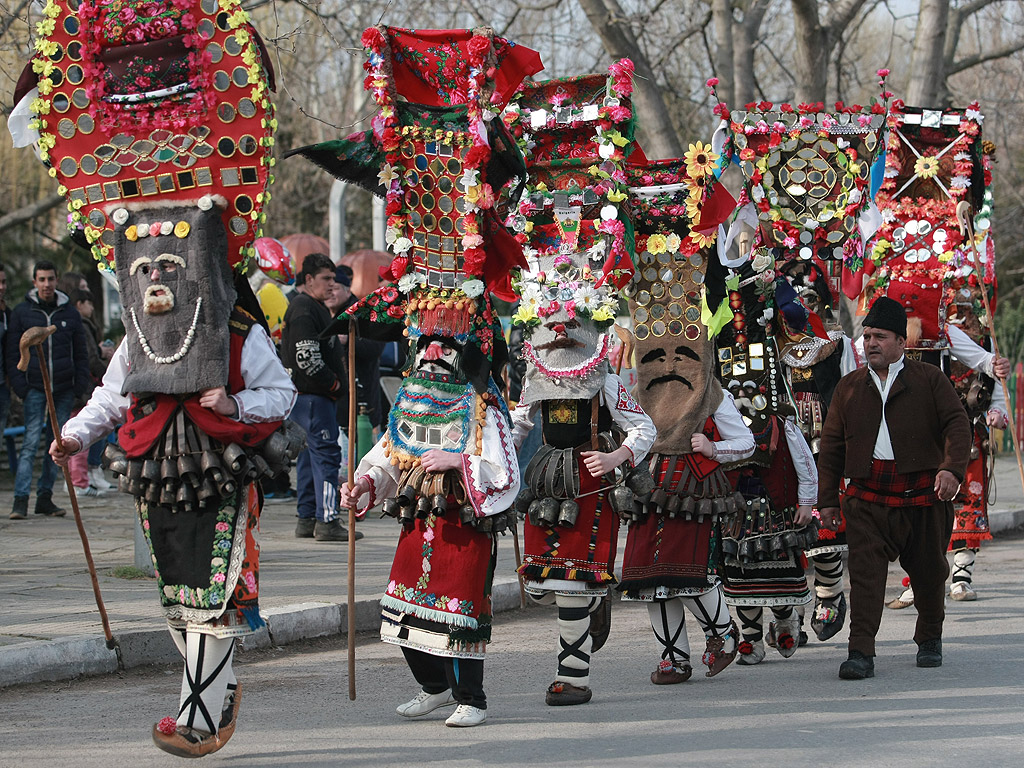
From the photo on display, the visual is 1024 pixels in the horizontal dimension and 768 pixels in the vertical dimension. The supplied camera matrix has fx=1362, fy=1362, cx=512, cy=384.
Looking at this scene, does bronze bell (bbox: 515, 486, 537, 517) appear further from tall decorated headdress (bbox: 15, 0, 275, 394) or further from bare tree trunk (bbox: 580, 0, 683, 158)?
bare tree trunk (bbox: 580, 0, 683, 158)

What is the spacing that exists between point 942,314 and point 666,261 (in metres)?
3.19

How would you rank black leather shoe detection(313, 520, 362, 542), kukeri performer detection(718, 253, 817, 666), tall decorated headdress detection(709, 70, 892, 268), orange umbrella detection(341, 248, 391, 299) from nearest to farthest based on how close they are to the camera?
kukeri performer detection(718, 253, 817, 666), tall decorated headdress detection(709, 70, 892, 268), black leather shoe detection(313, 520, 362, 542), orange umbrella detection(341, 248, 391, 299)

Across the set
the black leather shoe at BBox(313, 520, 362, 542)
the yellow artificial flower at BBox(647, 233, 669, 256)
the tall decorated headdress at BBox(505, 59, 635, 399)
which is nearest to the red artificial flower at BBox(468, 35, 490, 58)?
the tall decorated headdress at BBox(505, 59, 635, 399)

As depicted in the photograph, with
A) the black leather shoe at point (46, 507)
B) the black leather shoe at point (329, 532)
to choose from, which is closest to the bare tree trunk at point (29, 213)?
the black leather shoe at point (46, 507)

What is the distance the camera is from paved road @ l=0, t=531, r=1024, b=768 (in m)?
5.63

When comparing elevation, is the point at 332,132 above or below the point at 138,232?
above

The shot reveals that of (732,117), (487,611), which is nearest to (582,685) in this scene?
(487,611)

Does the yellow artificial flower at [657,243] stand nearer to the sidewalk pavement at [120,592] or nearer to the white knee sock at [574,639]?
the white knee sock at [574,639]

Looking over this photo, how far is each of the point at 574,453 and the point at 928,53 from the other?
12251 mm

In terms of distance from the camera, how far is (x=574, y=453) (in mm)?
6734

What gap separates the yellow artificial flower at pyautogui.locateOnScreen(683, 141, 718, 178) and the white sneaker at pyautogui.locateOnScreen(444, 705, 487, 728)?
308cm

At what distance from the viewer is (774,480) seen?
7.88 metres

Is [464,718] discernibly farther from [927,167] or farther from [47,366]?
[47,366]

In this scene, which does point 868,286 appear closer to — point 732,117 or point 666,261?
point 732,117
